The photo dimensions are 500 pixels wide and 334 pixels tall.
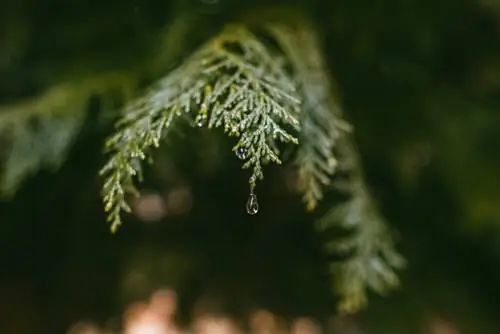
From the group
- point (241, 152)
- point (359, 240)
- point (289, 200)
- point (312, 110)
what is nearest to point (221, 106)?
point (241, 152)

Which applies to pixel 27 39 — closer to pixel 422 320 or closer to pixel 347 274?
pixel 347 274

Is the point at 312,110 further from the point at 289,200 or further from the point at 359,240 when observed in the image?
the point at 289,200

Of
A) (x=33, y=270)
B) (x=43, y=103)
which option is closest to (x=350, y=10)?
(x=43, y=103)

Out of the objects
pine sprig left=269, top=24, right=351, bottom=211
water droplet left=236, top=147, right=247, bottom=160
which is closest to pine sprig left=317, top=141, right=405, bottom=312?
pine sprig left=269, top=24, right=351, bottom=211

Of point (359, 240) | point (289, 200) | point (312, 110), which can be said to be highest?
point (312, 110)

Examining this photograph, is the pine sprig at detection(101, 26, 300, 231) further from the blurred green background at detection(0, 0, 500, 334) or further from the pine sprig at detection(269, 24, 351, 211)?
the blurred green background at detection(0, 0, 500, 334)

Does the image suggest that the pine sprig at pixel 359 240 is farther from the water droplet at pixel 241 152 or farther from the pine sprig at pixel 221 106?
the water droplet at pixel 241 152
